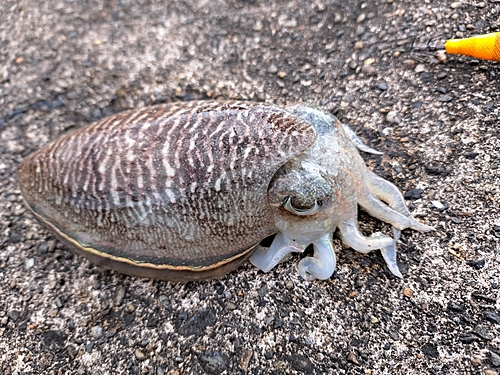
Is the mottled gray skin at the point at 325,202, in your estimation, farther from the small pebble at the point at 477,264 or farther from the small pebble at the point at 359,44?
the small pebble at the point at 359,44

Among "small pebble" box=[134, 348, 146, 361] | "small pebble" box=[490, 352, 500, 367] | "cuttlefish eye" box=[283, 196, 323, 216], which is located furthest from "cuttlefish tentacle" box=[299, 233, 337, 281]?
"small pebble" box=[134, 348, 146, 361]

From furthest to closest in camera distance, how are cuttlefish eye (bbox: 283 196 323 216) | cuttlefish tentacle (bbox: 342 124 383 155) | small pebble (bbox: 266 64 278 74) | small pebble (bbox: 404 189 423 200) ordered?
1. small pebble (bbox: 266 64 278 74)
2. cuttlefish tentacle (bbox: 342 124 383 155)
3. small pebble (bbox: 404 189 423 200)
4. cuttlefish eye (bbox: 283 196 323 216)

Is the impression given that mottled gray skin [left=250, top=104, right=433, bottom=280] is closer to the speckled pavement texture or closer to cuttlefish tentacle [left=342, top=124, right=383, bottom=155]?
the speckled pavement texture

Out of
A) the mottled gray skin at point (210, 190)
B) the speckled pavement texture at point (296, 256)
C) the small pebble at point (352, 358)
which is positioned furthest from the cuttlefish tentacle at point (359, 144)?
the small pebble at point (352, 358)

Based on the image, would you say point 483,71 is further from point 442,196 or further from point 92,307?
point 92,307

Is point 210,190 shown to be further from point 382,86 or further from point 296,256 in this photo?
point 382,86

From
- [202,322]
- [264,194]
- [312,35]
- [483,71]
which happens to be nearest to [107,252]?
[202,322]
